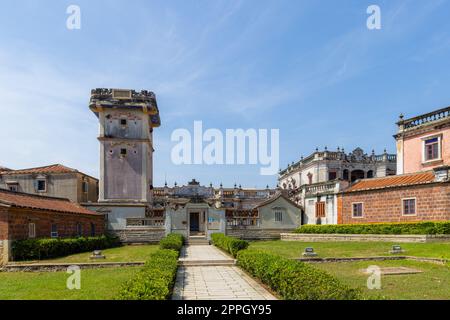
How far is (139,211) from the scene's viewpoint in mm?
31547

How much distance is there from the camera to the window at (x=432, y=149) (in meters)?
27.3

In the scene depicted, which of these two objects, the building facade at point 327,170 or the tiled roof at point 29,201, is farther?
the building facade at point 327,170

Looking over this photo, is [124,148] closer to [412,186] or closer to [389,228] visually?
[389,228]

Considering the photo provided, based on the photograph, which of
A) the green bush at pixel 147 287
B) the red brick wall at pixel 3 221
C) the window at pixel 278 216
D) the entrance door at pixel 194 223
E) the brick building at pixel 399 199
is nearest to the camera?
the green bush at pixel 147 287

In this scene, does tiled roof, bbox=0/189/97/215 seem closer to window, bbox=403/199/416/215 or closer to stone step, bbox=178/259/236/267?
stone step, bbox=178/259/236/267

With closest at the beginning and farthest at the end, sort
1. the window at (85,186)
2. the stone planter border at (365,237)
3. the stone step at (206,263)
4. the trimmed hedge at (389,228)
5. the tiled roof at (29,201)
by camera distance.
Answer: the stone step at (206,263) < the tiled roof at (29,201) < the stone planter border at (365,237) < the trimmed hedge at (389,228) < the window at (85,186)

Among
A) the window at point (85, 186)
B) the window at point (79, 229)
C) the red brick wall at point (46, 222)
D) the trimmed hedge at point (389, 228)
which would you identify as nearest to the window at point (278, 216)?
the trimmed hedge at point (389, 228)

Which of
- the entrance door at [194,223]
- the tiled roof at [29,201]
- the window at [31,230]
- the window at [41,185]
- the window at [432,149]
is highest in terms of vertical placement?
the window at [432,149]

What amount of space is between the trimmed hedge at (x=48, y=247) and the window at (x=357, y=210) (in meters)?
21.3

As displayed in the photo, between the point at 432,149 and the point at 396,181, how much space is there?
14.8 feet

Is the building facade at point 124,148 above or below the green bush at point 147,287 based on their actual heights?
above

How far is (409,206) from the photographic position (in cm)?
2466

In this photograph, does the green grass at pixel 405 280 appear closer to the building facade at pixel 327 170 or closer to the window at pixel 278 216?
the window at pixel 278 216

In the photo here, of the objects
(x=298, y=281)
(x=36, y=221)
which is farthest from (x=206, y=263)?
(x=36, y=221)
